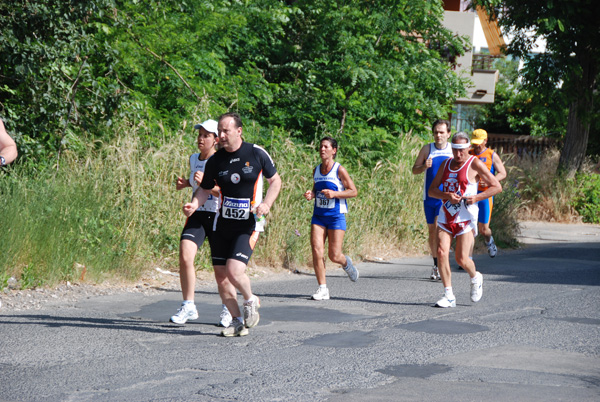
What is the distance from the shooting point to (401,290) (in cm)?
1023

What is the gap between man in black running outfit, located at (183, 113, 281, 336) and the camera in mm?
6883

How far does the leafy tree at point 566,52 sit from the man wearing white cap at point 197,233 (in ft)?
48.9

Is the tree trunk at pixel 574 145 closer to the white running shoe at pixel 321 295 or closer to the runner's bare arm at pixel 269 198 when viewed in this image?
the white running shoe at pixel 321 295

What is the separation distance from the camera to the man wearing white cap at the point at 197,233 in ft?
23.6


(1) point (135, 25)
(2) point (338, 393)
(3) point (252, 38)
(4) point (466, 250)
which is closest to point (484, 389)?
(2) point (338, 393)

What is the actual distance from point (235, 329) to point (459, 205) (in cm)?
310

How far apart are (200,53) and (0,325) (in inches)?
349

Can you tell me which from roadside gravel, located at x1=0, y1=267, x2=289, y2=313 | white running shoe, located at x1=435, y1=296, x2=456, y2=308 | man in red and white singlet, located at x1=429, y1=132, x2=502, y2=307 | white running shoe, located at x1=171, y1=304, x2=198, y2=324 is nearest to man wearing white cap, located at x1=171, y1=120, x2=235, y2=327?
white running shoe, located at x1=171, y1=304, x2=198, y2=324

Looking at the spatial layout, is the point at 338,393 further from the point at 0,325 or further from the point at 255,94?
the point at 255,94

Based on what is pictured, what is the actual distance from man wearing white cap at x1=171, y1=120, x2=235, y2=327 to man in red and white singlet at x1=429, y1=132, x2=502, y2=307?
2638mm

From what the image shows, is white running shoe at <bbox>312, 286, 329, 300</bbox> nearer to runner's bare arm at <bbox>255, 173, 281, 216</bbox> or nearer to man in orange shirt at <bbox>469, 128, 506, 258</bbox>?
runner's bare arm at <bbox>255, 173, 281, 216</bbox>

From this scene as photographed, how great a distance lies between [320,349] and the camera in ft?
21.4

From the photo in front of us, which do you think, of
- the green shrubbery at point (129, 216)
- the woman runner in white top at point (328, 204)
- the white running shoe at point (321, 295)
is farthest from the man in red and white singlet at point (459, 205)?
the green shrubbery at point (129, 216)

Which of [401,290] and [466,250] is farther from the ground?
[466,250]
